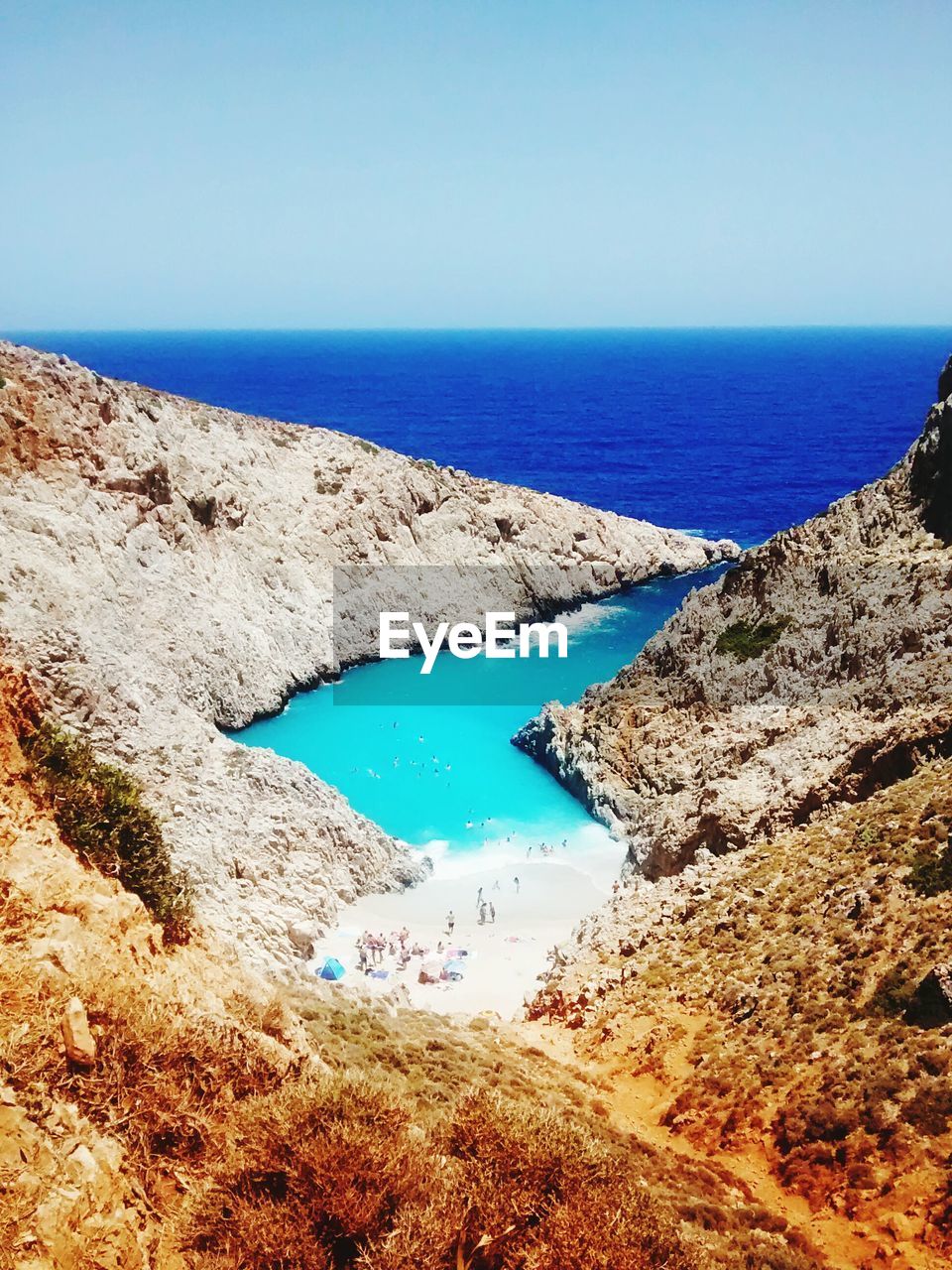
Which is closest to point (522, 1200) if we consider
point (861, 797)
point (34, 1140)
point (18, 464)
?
point (34, 1140)

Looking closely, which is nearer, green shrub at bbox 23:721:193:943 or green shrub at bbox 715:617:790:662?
green shrub at bbox 23:721:193:943

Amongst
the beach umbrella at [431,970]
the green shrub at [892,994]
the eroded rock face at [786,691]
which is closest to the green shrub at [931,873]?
the green shrub at [892,994]

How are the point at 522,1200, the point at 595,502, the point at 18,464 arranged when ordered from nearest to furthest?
1. the point at 522,1200
2. the point at 18,464
3. the point at 595,502

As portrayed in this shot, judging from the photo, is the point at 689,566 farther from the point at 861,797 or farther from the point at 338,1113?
the point at 338,1113

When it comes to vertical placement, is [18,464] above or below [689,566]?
above

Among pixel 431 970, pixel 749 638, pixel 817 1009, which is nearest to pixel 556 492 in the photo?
pixel 749 638

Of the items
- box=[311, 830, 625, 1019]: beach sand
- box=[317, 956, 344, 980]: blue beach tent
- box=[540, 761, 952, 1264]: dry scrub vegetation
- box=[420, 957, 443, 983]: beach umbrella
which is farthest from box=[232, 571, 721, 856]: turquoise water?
box=[540, 761, 952, 1264]: dry scrub vegetation

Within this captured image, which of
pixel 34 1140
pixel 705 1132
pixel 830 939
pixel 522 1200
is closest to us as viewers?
pixel 34 1140

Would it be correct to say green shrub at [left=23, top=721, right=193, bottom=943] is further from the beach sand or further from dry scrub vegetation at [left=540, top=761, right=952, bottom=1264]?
the beach sand
